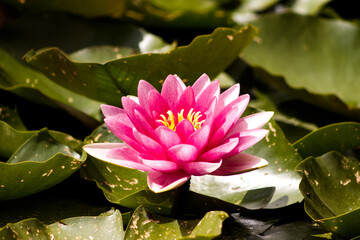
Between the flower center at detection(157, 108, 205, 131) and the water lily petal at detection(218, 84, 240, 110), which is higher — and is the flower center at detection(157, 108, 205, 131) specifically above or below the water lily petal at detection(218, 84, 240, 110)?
below

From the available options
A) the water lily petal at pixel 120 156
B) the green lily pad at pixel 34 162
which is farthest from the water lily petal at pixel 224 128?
the green lily pad at pixel 34 162

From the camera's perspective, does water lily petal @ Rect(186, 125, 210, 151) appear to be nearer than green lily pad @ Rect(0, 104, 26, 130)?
Yes

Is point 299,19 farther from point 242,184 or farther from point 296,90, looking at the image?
point 242,184

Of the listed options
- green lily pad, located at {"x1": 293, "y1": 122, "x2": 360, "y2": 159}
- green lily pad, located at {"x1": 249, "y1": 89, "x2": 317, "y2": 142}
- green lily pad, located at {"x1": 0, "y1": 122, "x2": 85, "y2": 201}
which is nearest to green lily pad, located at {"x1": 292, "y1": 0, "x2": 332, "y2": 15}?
green lily pad, located at {"x1": 249, "y1": 89, "x2": 317, "y2": 142}

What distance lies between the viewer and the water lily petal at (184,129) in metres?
0.68

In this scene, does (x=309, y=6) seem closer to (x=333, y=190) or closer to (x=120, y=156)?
(x=333, y=190)

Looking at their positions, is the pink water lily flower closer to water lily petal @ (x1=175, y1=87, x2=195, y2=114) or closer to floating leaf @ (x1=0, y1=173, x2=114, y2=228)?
water lily petal @ (x1=175, y1=87, x2=195, y2=114)

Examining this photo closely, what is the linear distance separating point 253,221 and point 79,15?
862mm

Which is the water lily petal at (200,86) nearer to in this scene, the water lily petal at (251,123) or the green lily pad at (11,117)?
the water lily petal at (251,123)

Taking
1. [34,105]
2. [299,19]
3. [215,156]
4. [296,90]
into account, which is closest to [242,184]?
[215,156]

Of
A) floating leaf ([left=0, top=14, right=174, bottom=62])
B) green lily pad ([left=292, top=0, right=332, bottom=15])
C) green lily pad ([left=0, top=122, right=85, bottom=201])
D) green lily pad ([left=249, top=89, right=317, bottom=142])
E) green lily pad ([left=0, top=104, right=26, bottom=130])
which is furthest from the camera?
green lily pad ([left=292, top=0, right=332, bottom=15])

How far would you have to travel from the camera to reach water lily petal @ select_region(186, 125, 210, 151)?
2.20 feet

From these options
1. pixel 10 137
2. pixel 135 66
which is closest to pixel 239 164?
pixel 135 66

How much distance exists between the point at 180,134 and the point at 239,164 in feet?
0.34
